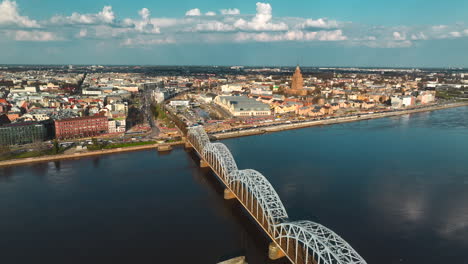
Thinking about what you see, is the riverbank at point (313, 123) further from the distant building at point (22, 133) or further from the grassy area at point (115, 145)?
the distant building at point (22, 133)

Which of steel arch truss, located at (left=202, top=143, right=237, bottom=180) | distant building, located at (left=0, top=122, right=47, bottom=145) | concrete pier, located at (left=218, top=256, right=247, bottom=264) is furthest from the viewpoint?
distant building, located at (left=0, top=122, right=47, bottom=145)

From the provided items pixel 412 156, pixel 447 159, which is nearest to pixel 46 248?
pixel 412 156

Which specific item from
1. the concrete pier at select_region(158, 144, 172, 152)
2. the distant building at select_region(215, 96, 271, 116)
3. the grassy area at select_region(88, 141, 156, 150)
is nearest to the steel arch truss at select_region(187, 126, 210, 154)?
the concrete pier at select_region(158, 144, 172, 152)

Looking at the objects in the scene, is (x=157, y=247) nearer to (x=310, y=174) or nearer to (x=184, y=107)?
(x=310, y=174)

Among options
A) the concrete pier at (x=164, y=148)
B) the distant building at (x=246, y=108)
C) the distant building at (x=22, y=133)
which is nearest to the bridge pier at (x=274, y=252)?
the concrete pier at (x=164, y=148)

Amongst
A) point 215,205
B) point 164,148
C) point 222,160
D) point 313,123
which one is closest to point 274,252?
point 215,205

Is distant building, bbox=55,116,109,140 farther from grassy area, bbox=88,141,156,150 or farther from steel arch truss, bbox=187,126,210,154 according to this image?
steel arch truss, bbox=187,126,210,154
